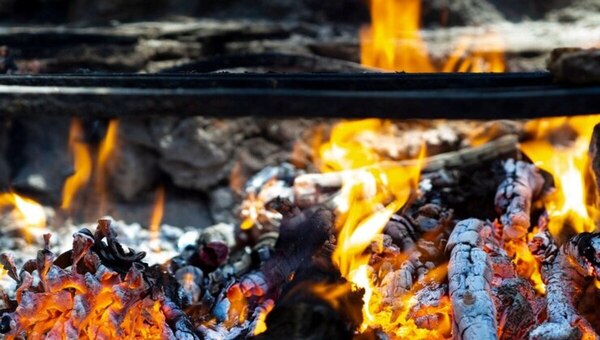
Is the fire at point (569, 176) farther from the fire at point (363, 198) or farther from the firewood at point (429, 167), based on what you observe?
the fire at point (363, 198)

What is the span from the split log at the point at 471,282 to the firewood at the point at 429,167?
653mm

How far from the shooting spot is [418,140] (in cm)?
336

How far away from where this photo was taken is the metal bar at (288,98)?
54.2 inches

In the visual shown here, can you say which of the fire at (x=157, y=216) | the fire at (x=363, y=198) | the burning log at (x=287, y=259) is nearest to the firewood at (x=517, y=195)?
the fire at (x=363, y=198)

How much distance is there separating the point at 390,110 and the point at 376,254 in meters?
0.86

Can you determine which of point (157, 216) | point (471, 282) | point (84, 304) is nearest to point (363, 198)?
point (471, 282)

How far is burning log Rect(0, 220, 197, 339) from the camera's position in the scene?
5.73ft

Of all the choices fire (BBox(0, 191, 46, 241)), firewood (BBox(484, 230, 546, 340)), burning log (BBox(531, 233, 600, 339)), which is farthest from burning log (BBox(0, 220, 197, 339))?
fire (BBox(0, 191, 46, 241))

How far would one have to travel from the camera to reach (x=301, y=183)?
8.99 feet

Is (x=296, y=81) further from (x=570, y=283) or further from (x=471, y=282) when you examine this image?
(x=570, y=283)

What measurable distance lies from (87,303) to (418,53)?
2368 mm

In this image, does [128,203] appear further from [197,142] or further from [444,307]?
[444,307]

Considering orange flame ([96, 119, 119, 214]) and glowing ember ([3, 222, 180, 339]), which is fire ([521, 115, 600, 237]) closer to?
glowing ember ([3, 222, 180, 339])

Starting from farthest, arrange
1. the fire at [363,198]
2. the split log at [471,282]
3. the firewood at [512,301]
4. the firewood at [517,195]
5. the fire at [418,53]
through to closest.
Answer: the fire at [418,53] → the firewood at [517,195] → the fire at [363,198] → the firewood at [512,301] → the split log at [471,282]
